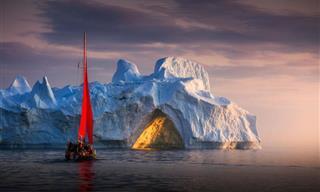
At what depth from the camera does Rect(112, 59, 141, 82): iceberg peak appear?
78.6 m

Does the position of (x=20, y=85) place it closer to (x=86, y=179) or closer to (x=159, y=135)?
(x=159, y=135)

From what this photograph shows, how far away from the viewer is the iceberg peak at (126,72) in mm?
78562

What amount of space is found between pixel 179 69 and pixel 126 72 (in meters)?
9.13

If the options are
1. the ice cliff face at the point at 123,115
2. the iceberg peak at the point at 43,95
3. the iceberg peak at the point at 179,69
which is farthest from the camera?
the iceberg peak at the point at 179,69

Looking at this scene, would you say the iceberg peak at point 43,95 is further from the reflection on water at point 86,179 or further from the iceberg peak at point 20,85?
the reflection on water at point 86,179

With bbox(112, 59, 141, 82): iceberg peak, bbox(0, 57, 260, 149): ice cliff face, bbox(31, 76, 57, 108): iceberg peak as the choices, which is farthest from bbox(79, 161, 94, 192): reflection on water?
bbox(112, 59, 141, 82): iceberg peak

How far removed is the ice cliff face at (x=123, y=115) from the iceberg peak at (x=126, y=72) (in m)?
5.89

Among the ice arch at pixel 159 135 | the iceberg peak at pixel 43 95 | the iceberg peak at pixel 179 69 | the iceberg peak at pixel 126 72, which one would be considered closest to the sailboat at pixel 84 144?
the iceberg peak at pixel 43 95

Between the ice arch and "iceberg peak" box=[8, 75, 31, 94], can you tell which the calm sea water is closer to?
the ice arch

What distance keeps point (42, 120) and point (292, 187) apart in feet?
156

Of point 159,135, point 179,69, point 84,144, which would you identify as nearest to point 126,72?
point 179,69

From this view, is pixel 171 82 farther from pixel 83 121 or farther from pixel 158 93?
pixel 83 121

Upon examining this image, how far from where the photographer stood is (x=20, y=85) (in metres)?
79.8

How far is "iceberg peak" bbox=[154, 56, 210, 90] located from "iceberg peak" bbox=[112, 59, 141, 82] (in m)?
3.13
